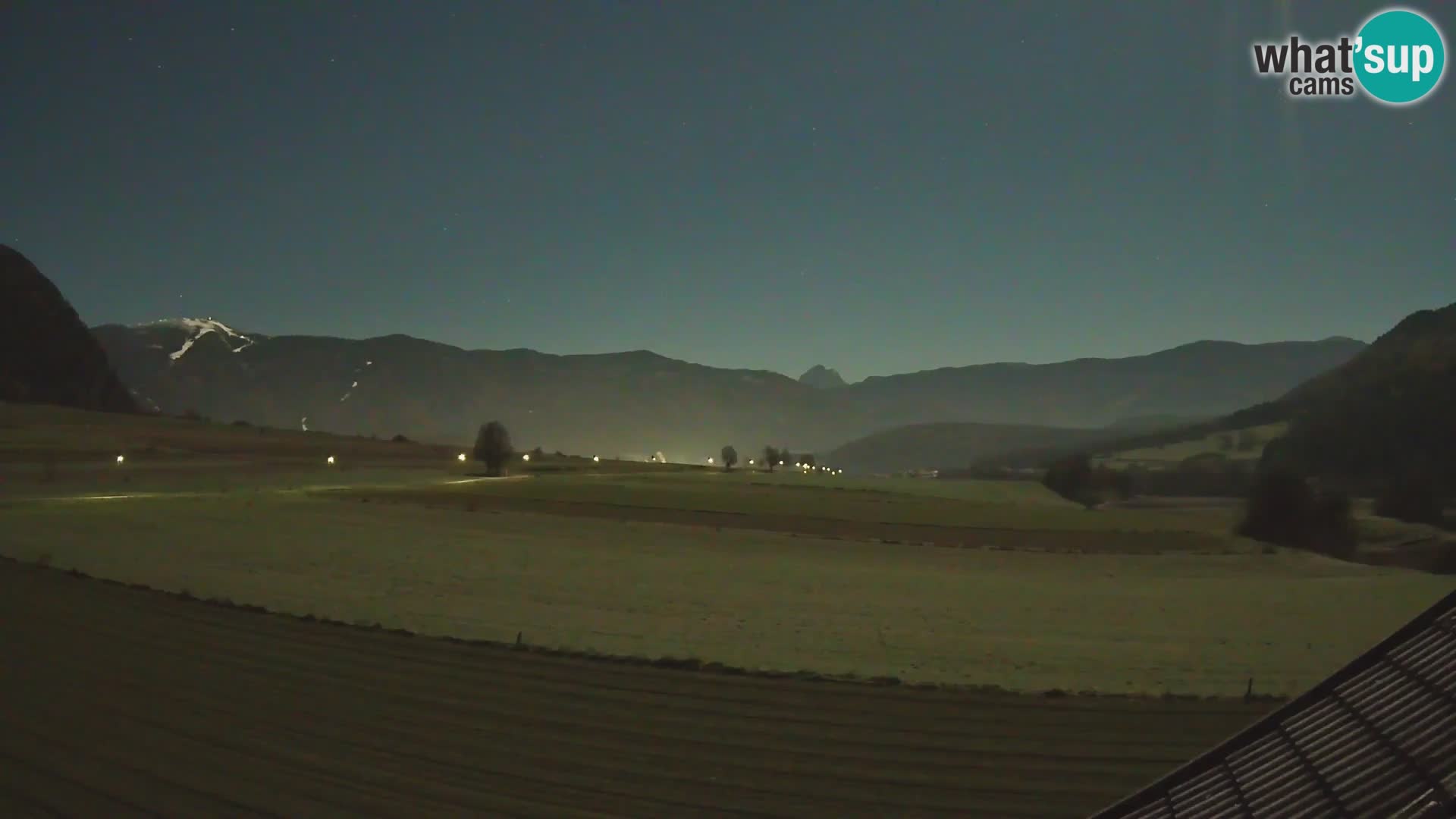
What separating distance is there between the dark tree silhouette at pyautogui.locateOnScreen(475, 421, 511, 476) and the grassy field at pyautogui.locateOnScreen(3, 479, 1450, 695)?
143ft

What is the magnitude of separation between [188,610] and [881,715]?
14817 mm

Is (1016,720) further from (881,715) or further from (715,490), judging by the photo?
(715,490)

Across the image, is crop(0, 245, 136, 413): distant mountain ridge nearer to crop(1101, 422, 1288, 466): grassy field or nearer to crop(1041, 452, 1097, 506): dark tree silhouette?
crop(1041, 452, 1097, 506): dark tree silhouette

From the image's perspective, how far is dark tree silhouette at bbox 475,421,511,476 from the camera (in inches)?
3386

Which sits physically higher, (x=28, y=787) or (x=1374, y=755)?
(x=1374, y=755)

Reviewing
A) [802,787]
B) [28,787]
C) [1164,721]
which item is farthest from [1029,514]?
[28,787]

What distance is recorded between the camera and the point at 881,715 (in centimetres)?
1260

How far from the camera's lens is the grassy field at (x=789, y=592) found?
16953 mm

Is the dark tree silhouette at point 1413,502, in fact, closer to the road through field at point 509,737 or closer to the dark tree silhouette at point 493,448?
the road through field at point 509,737

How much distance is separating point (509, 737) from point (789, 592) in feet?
48.1

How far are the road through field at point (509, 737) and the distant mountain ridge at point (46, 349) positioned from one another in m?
127

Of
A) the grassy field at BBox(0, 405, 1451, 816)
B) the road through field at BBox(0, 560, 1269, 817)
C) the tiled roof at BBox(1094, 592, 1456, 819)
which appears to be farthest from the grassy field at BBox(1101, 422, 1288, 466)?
the tiled roof at BBox(1094, 592, 1456, 819)

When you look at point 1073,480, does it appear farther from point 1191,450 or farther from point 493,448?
point 493,448

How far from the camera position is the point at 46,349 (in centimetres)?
12619
